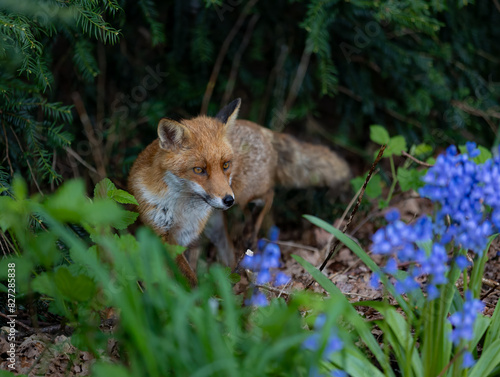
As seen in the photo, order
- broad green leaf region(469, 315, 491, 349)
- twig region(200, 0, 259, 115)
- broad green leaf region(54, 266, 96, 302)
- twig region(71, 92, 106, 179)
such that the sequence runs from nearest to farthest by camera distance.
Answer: broad green leaf region(54, 266, 96, 302), broad green leaf region(469, 315, 491, 349), twig region(71, 92, 106, 179), twig region(200, 0, 259, 115)

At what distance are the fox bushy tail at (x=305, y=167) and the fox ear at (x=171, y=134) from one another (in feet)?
4.11

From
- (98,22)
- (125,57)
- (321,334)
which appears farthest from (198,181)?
(125,57)

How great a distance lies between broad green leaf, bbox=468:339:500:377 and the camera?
200 centimetres

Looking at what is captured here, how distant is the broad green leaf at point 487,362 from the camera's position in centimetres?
200

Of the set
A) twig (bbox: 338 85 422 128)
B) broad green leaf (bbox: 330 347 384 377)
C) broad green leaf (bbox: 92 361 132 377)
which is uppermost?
twig (bbox: 338 85 422 128)

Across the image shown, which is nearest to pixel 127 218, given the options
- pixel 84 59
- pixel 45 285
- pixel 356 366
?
pixel 45 285

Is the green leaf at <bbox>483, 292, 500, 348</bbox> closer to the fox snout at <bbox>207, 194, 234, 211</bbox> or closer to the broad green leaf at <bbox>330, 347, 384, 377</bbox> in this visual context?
the broad green leaf at <bbox>330, 347, 384, 377</bbox>

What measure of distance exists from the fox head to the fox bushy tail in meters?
1.13

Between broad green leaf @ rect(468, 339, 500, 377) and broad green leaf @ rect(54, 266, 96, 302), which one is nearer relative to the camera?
broad green leaf @ rect(54, 266, 96, 302)

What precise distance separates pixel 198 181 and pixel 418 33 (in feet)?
9.01

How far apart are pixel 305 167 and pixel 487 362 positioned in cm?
250

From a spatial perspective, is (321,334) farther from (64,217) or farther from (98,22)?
(98,22)

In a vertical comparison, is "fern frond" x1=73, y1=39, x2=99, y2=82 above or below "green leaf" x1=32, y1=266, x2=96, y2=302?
above

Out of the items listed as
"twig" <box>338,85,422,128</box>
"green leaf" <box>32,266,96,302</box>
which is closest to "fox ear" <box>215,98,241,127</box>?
"twig" <box>338,85,422,128</box>
